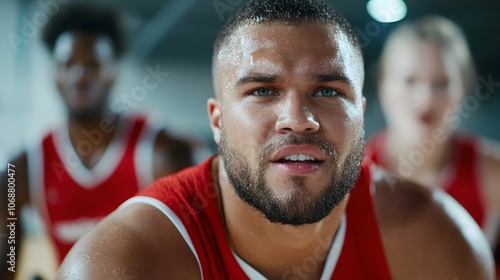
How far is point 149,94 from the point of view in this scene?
260 cm

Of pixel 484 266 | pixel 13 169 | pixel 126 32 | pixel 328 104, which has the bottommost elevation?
pixel 484 266

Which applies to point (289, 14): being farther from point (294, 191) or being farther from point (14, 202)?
point (14, 202)

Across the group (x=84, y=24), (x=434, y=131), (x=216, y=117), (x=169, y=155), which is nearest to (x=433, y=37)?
(x=434, y=131)

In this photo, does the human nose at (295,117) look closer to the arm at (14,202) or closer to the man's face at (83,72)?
the arm at (14,202)

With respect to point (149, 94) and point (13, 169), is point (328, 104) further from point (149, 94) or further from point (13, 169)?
point (149, 94)

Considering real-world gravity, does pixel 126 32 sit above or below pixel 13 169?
above

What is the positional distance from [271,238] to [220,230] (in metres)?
0.08

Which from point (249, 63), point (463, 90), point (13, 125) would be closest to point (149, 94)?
point (13, 125)

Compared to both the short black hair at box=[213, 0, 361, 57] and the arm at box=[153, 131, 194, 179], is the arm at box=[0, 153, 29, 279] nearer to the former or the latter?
the arm at box=[153, 131, 194, 179]

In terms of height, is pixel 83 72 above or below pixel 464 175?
above

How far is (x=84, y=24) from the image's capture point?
→ 1.96m

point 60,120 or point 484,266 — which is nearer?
point 484,266

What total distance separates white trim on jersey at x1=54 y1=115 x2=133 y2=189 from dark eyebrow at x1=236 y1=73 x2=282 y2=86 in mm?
1041

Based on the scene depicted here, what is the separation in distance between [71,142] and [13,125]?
517mm
